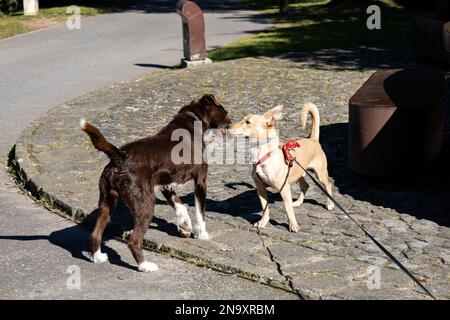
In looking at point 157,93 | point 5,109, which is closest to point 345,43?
point 157,93

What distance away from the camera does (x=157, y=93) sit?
14.8 meters

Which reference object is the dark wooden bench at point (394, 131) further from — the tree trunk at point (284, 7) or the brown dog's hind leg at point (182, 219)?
the tree trunk at point (284, 7)

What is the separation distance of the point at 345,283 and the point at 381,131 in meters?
2.94

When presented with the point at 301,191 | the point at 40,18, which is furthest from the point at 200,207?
the point at 40,18

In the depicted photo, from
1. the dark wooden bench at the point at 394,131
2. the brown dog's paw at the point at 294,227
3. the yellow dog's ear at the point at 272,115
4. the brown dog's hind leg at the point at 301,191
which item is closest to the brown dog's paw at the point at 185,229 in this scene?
the brown dog's paw at the point at 294,227

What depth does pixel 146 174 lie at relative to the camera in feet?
24.0

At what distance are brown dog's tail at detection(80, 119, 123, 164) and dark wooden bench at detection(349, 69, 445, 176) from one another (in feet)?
10.9

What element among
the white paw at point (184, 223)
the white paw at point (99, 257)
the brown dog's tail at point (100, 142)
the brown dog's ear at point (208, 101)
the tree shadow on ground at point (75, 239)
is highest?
the brown dog's ear at point (208, 101)

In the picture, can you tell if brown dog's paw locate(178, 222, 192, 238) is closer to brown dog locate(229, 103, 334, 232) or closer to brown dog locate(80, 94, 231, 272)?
brown dog locate(80, 94, 231, 272)

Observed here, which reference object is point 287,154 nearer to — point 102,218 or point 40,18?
point 102,218

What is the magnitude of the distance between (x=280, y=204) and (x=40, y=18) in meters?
19.3

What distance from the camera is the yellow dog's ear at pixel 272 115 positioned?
25.5 ft

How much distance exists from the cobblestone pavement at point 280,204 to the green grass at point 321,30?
169 inches

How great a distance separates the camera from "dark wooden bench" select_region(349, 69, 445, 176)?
934cm
